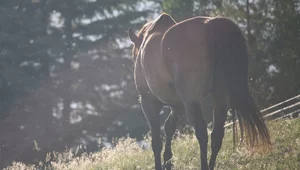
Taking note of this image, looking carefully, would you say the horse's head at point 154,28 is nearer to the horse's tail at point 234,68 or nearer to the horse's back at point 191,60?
the horse's back at point 191,60

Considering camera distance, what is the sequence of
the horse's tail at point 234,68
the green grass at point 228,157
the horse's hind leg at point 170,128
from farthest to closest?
the horse's hind leg at point 170,128, the green grass at point 228,157, the horse's tail at point 234,68

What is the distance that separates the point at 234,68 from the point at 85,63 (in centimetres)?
2009

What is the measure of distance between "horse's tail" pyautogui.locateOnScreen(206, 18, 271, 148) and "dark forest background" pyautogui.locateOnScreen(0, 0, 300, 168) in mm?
15382

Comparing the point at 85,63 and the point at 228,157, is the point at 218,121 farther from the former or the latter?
the point at 85,63

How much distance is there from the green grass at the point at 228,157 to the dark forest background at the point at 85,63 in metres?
11.9

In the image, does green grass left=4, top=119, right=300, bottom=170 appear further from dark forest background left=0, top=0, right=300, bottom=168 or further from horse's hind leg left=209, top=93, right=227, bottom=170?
dark forest background left=0, top=0, right=300, bottom=168

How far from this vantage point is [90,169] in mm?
9648

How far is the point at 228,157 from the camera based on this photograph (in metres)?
7.76

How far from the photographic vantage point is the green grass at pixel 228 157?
668 centimetres

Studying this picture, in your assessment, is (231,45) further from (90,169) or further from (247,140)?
(90,169)

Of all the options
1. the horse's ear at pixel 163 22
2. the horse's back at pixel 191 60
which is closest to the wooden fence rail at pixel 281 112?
the horse's back at pixel 191 60

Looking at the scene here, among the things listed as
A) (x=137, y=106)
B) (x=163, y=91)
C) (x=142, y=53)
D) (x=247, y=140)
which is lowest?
(x=137, y=106)

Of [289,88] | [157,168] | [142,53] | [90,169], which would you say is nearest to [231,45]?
[142,53]

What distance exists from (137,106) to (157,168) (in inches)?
759
